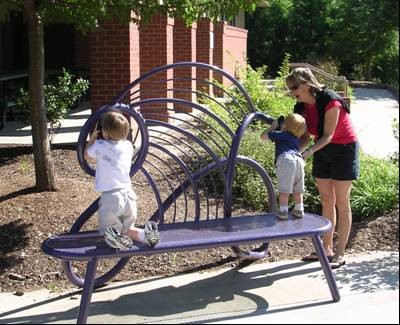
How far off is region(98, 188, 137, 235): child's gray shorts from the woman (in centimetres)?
157

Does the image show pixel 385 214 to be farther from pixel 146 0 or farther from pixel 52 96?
pixel 52 96

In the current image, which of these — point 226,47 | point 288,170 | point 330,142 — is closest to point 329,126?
point 330,142

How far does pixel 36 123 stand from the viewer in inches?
261

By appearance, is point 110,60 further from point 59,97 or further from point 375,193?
point 375,193

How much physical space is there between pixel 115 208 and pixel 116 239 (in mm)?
210

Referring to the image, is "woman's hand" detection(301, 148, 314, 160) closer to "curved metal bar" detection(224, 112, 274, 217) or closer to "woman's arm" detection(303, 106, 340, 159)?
"woman's arm" detection(303, 106, 340, 159)

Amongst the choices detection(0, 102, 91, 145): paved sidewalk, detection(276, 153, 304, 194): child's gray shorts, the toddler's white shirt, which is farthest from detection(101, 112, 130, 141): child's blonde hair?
detection(0, 102, 91, 145): paved sidewalk

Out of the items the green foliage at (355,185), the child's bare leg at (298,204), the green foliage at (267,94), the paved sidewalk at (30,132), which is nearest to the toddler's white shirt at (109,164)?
the child's bare leg at (298,204)

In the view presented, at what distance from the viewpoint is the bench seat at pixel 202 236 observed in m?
4.35

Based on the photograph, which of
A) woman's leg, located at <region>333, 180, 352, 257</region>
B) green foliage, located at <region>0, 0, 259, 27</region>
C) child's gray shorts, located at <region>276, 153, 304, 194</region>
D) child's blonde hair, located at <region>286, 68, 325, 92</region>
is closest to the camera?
child's gray shorts, located at <region>276, 153, 304, 194</region>

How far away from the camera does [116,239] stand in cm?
428

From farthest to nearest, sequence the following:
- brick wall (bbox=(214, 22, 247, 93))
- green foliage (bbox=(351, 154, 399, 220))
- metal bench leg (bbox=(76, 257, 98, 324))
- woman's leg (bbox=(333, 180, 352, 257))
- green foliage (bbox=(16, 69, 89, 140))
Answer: brick wall (bbox=(214, 22, 247, 93)) → green foliage (bbox=(16, 69, 89, 140)) → green foliage (bbox=(351, 154, 399, 220)) → woman's leg (bbox=(333, 180, 352, 257)) → metal bench leg (bbox=(76, 257, 98, 324))

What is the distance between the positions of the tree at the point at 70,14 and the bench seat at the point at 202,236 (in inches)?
82.8

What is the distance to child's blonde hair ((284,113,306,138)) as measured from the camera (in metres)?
5.01
